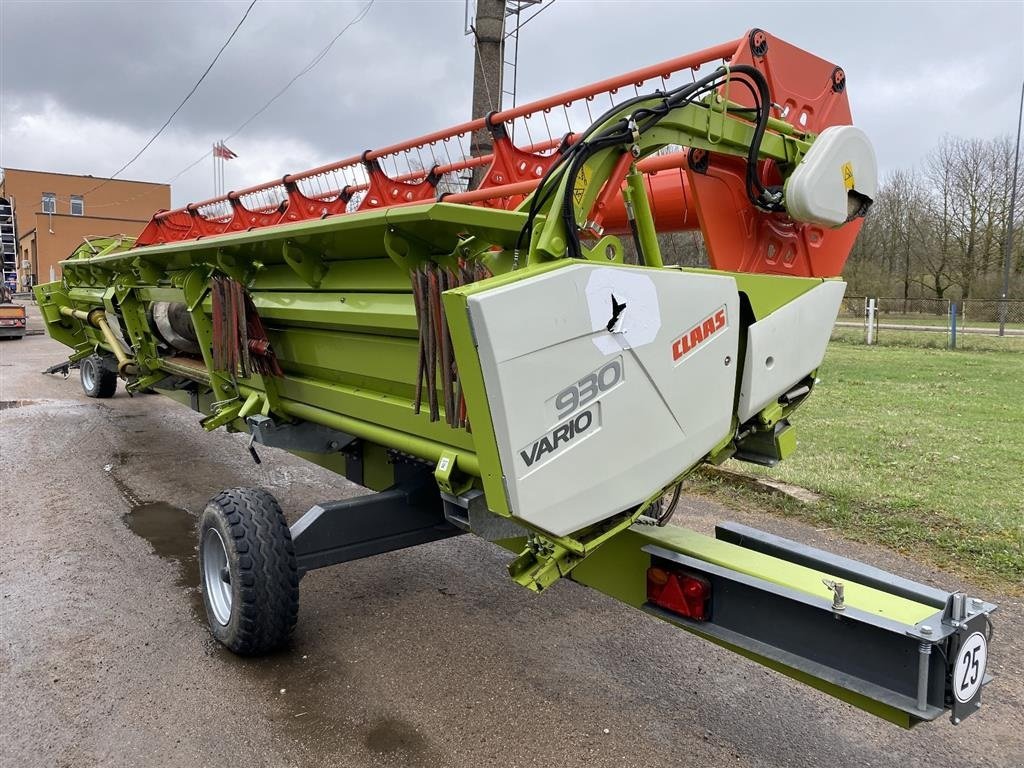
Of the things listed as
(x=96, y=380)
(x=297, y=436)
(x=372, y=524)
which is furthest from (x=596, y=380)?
(x=96, y=380)

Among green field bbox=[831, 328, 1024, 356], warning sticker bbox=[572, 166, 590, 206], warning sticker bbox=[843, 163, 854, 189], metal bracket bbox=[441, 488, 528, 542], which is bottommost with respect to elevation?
green field bbox=[831, 328, 1024, 356]

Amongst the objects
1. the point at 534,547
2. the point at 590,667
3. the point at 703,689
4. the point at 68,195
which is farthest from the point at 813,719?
the point at 68,195

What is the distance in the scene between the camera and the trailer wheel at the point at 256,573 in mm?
3000

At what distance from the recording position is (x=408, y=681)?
3.05 meters

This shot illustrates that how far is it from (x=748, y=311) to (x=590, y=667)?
1.60 meters

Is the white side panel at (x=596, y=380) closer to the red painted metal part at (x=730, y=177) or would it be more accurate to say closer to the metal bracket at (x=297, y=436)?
the red painted metal part at (x=730, y=177)

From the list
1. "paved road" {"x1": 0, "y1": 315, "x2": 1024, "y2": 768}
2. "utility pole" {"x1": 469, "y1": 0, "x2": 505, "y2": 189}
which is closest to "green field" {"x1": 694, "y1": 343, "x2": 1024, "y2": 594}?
"paved road" {"x1": 0, "y1": 315, "x2": 1024, "y2": 768}

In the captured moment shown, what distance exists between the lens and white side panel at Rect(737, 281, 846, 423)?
2553mm

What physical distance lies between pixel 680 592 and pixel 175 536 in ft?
11.8

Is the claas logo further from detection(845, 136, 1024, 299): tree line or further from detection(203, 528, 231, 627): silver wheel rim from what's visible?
detection(845, 136, 1024, 299): tree line

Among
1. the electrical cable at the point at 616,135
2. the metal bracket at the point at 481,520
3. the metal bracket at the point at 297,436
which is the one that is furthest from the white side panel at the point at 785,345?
the metal bracket at the point at 297,436

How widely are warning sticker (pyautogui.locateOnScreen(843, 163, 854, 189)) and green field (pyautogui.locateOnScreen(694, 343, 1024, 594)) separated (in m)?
2.29

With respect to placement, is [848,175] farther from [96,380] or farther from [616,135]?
[96,380]

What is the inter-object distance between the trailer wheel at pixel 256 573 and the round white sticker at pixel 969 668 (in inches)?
90.2
